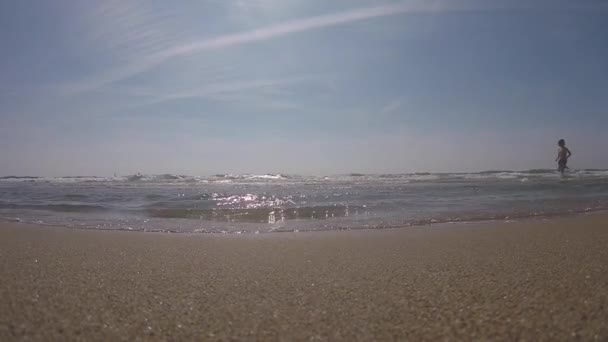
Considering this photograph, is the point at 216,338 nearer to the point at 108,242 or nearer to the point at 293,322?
the point at 293,322

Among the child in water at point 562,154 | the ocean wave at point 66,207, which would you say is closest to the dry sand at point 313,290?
the ocean wave at point 66,207

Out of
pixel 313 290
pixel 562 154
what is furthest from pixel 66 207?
pixel 562 154

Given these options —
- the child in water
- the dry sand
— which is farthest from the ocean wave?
the child in water

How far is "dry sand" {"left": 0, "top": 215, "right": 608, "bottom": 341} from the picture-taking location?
1.60 meters

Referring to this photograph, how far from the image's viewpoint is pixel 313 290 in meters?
2.19

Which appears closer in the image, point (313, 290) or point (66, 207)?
point (313, 290)

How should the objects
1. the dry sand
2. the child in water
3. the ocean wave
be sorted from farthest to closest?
the child in water < the ocean wave < the dry sand

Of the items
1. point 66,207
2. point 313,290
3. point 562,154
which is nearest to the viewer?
point 313,290

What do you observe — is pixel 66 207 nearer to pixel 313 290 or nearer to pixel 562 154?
pixel 313 290

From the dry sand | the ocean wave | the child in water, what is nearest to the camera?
the dry sand

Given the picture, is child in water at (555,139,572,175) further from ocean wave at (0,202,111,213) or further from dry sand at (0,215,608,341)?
ocean wave at (0,202,111,213)

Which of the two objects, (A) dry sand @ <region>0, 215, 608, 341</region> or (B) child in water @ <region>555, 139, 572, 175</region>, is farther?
(B) child in water @ <region>555, 139, 572, 175</region>

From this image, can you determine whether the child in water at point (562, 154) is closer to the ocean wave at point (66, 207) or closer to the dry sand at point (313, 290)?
the dry sand at point (313, 290)

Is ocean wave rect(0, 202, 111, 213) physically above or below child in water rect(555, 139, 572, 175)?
below
